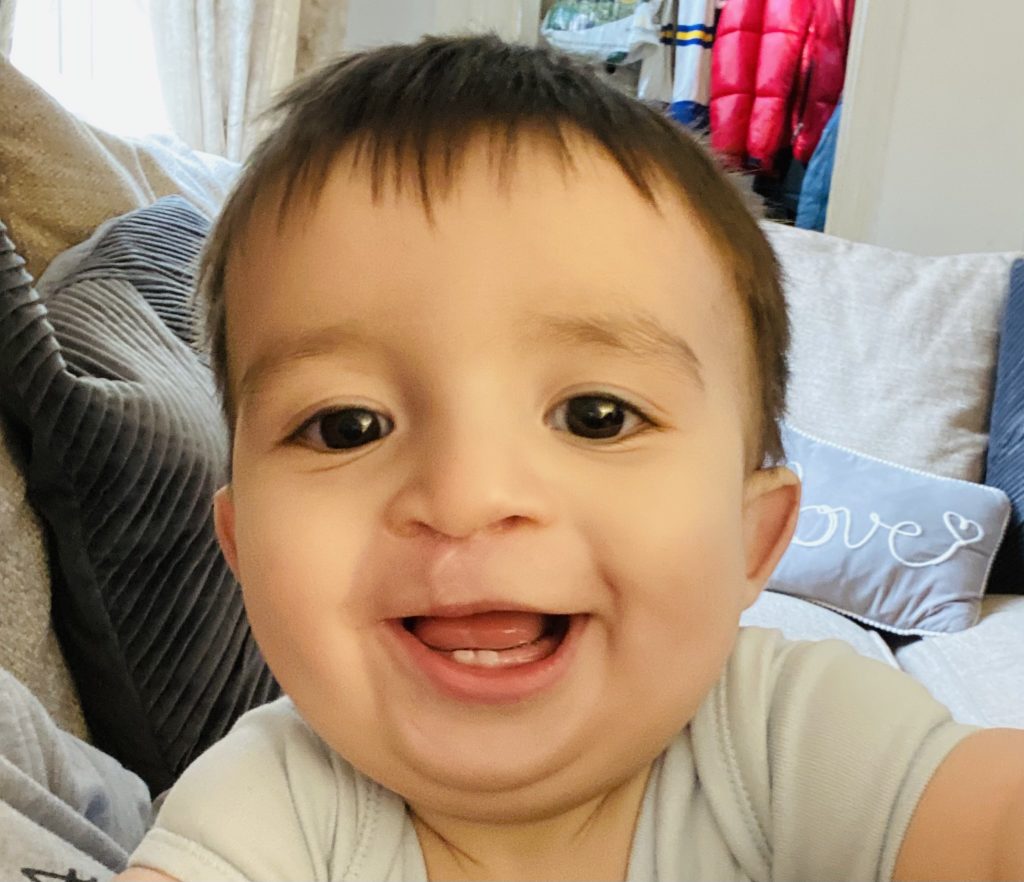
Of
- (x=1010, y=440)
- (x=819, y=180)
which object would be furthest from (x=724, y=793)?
(x=819, y=180)

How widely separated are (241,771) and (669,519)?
321mm

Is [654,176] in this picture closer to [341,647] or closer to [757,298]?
[757,298]

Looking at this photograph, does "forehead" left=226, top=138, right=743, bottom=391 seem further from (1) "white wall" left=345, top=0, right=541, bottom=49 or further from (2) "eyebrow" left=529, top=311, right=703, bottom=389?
(1) "white wall" left=345, top=0, right=541, bottom=49

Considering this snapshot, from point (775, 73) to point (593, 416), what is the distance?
9.50 feet

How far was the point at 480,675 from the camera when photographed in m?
0.54

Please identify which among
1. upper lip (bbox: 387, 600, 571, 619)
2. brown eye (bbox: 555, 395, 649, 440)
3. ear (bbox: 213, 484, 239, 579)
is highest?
brown eye (bbox: 555, 395, 649, 440)

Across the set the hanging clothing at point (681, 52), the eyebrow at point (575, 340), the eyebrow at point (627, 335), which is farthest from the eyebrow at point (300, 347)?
the hanging clothing at point (681, 52)

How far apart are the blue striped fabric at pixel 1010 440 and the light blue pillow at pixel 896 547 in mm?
44

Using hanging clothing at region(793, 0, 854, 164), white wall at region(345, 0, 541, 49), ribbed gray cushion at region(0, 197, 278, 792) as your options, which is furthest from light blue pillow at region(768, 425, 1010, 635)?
white wall at region(345, 0, 541, 49)

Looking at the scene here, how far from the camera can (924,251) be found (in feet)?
9.73

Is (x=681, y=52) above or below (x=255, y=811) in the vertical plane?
above

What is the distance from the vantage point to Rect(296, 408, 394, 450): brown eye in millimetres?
571

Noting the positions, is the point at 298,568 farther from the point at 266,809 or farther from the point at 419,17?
the point at 419,17

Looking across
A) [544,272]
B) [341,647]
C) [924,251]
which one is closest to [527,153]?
[544,272]
